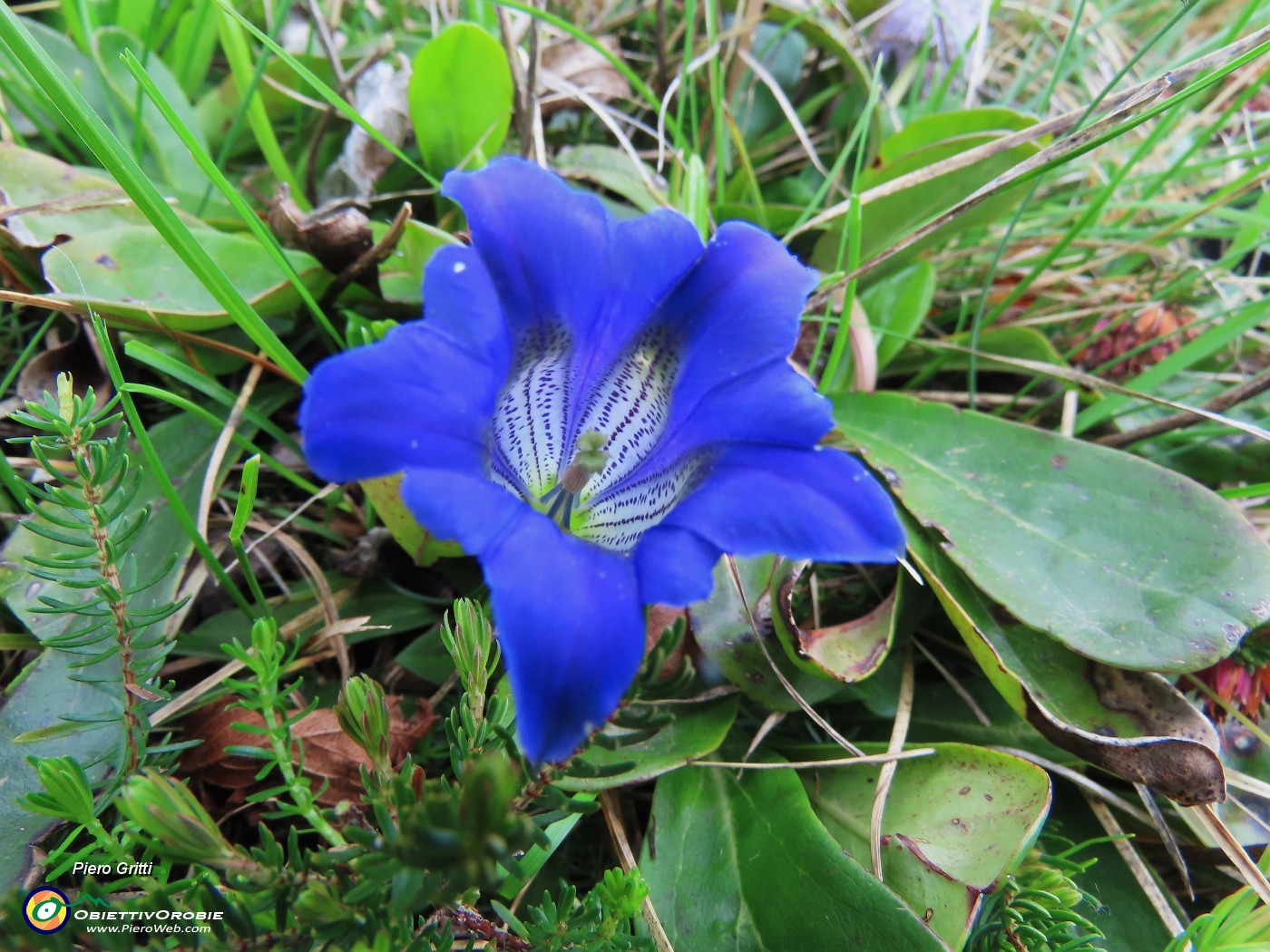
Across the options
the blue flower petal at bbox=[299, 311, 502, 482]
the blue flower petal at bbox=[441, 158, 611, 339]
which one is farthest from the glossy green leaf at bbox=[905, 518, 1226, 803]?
the blue flower petal at bbox=[299, 311, 502, 482]

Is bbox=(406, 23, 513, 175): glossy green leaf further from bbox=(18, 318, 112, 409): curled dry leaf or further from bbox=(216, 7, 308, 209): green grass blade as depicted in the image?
bbox=(18, 318, 112, 409): curled dry leaf

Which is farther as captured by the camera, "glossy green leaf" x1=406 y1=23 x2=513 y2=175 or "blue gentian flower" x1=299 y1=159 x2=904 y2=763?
"glossy green leaf" x1=406 y1=23 x2=513 y2=175

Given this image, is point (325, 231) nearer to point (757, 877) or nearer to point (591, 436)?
point (591, 436)

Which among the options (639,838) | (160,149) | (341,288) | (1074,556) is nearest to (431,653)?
(639,838)

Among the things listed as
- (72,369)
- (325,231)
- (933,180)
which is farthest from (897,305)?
(72,369)

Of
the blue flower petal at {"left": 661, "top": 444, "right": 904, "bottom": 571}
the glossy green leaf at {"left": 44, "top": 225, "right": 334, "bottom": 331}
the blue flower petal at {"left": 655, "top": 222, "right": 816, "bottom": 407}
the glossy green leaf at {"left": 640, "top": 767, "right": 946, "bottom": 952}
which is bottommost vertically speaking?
the glossy green leaf at {"left": 640, "top": 767, "right": 946, "bottom": 952}
